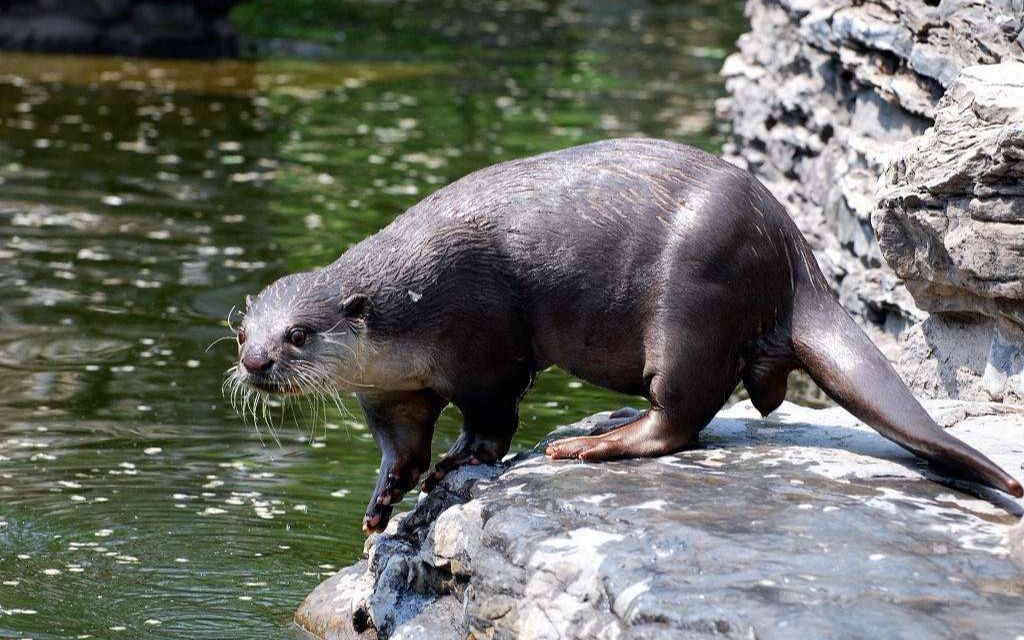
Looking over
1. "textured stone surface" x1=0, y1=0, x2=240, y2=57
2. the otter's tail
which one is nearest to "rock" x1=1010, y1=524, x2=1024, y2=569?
the otter's tail

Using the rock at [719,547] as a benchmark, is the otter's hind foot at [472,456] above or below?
below

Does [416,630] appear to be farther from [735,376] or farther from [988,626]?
[988,626]

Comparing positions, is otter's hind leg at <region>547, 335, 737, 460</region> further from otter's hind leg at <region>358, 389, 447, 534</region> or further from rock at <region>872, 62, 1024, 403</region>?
rock at <region>872, 62, 1024, 403</region>

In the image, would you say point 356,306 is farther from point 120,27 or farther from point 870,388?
point 120,27

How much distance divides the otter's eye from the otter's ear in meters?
0.11

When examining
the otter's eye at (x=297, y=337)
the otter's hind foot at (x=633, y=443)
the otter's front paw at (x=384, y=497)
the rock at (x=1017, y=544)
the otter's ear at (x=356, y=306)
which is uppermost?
the otter's ear at (x=356, y=306)

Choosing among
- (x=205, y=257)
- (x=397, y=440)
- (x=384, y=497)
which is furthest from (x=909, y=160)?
(x=205, y=257)

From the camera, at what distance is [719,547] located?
3.28 meters

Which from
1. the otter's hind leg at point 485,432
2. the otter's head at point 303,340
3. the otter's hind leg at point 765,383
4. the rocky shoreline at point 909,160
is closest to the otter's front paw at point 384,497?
the otter's hind leg at point 485,432

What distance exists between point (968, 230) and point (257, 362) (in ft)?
6.67

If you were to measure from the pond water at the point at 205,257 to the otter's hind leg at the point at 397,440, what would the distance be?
1.60 feet

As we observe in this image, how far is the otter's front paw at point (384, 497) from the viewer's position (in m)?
4.38

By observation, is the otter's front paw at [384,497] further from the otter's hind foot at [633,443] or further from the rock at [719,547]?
the otter's hind foot at [633,443]

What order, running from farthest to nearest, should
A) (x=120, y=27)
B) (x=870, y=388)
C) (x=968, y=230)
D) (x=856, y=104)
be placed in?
(x=120, y=27)
(x=856, y=104)
(x=968, y=230)
(x=870, y=388)
